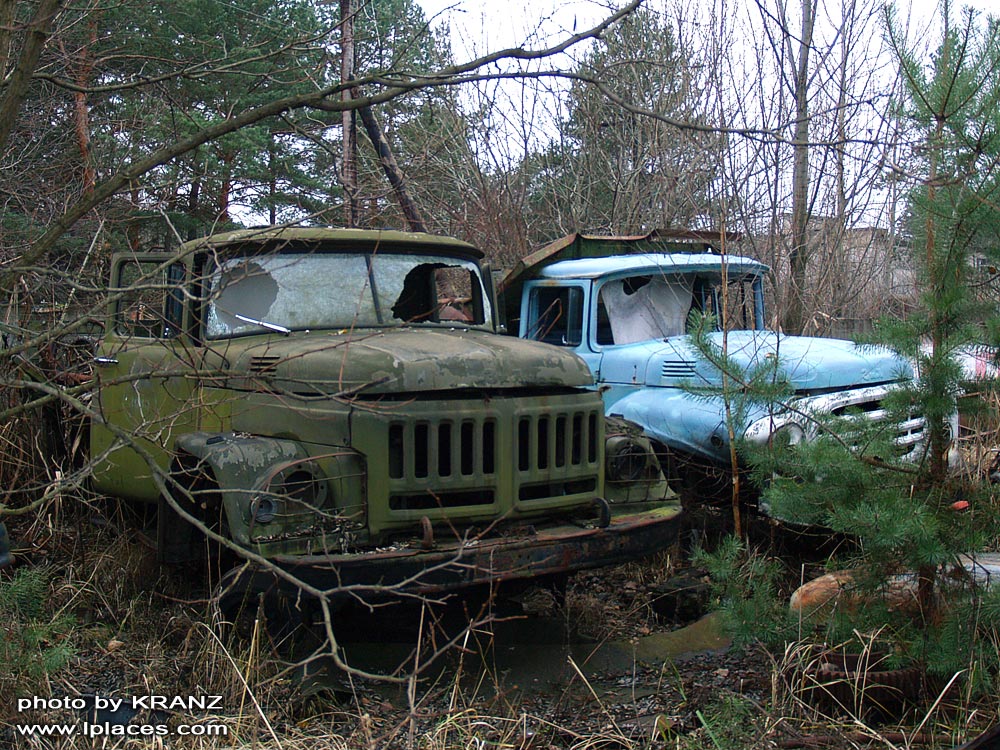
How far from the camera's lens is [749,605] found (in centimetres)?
448

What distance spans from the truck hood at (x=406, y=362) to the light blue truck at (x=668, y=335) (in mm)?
1090

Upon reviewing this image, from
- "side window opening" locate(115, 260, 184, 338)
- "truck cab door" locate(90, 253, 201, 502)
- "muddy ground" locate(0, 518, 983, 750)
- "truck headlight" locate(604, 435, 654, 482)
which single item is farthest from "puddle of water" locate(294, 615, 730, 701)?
"side window opening" locate(115, 260, 184, 338)

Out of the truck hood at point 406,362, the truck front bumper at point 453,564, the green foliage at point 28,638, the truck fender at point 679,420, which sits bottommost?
the green foliage at point 28,638

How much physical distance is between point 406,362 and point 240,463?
88cm

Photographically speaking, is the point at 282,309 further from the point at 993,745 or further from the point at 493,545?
the point at 993,745

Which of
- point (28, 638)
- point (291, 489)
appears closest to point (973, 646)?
point (291, 489)

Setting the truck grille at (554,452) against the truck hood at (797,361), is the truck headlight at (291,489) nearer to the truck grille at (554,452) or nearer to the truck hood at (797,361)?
the truck grille at (554,452)

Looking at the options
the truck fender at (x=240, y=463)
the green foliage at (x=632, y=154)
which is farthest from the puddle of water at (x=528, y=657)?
the green foliage at (x=632, y=154)

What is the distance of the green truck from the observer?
14.4 feet

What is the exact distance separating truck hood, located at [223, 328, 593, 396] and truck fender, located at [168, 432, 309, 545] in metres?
0.27

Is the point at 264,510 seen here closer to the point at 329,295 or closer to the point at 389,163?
the point at 329,295

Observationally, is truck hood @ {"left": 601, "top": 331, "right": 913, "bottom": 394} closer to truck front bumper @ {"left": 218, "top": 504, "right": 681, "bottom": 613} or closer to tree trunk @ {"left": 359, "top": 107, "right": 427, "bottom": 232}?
truck front bumper @ {"left": 218, "top": 504, "right": 681, "bottom": 613}

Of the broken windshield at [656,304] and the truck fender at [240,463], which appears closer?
the truck fender at [240,463]

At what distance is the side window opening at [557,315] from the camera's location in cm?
764
